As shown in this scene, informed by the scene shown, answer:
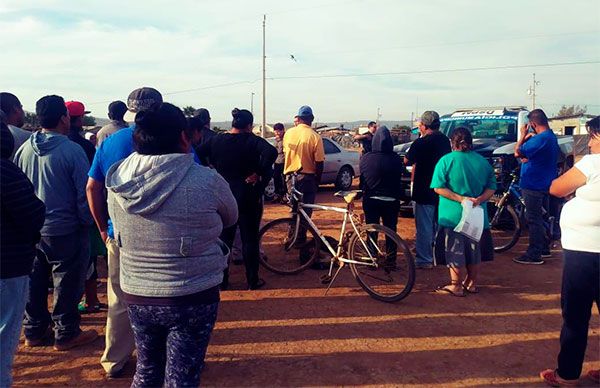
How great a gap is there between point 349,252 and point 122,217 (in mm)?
3412

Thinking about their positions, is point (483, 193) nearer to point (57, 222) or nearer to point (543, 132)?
point (543, 132)

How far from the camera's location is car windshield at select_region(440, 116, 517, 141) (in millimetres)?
9789

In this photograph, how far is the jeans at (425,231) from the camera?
6.23 metres

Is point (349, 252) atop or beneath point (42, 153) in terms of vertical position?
beneath

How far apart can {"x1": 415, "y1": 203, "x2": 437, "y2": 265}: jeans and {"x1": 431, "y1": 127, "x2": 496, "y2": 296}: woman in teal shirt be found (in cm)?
85

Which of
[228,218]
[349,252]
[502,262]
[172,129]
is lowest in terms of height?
[502,262]

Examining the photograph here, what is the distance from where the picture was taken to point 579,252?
320cm

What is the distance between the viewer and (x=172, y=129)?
224cm

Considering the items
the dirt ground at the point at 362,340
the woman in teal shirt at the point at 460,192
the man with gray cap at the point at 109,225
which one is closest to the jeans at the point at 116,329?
the man with gray cap at the point at 109,225

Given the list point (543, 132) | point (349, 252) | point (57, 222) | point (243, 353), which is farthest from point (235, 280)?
point (543, 132)

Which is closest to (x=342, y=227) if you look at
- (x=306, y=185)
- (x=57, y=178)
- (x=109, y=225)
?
(x=306, y=185)

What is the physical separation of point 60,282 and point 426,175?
4311mm

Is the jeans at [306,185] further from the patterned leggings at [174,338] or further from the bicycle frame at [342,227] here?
the patterned leggings at [174,338]

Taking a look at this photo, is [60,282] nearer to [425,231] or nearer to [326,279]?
[326,279]
